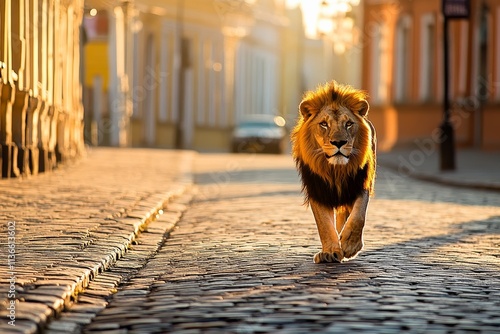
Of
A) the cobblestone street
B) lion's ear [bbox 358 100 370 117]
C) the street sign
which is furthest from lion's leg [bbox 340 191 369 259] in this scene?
the street sign

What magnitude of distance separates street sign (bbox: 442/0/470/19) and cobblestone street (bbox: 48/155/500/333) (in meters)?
11.5

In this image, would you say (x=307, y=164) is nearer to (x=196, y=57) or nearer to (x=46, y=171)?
(x=46, y=171)

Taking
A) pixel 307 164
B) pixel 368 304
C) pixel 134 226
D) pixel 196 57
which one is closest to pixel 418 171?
pixel 134 226

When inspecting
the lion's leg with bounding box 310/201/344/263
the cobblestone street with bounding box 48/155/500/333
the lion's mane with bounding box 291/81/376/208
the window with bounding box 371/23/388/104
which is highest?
the window with bounding box 371/23/388/104

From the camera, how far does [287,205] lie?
704 inches

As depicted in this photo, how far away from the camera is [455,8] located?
91.5 feet

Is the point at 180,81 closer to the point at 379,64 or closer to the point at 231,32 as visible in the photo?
the point at 379,64

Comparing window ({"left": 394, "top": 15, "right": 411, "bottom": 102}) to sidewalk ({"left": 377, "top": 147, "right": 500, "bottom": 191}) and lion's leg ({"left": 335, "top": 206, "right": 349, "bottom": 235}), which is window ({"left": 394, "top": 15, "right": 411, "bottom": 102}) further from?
lion's leg ({"left": 335, "top": 206, "right": 349, "bottom": 235})

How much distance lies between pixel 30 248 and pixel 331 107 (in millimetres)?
2353

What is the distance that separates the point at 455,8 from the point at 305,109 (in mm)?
17753

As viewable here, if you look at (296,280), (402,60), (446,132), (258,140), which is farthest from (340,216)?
(258,140)

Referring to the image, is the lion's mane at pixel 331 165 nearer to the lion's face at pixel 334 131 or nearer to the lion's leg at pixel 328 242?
the lion's face at pixel 334 131

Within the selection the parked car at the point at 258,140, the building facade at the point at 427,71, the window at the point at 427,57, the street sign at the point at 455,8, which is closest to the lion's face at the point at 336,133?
the street sign at the point at 455,8

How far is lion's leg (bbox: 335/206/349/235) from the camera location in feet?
35.1
